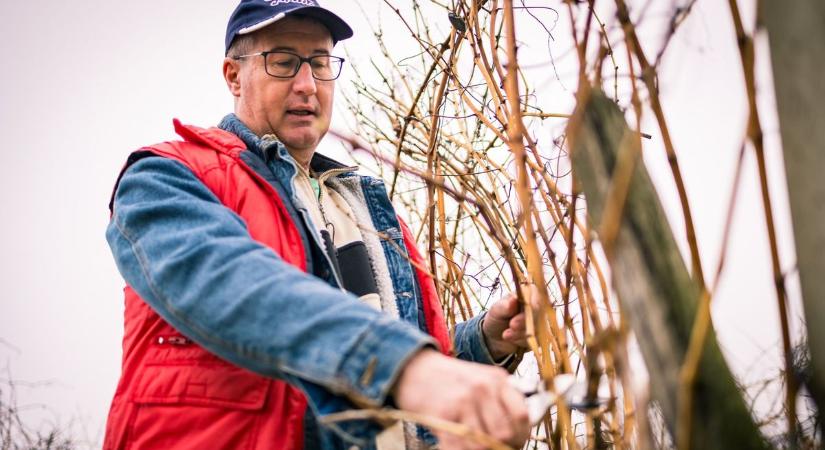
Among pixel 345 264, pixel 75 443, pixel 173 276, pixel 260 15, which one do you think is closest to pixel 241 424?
pixel 173 276

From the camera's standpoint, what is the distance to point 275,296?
0.74 metres

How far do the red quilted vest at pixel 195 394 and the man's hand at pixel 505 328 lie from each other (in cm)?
45

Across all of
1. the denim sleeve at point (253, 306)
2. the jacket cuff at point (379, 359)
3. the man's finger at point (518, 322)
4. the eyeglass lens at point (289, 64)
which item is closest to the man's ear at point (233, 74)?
the eyeglass lens at point (289, 64)

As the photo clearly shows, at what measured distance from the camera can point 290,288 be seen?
0.75 metres

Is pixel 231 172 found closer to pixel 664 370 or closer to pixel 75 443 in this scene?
pixel 664 370

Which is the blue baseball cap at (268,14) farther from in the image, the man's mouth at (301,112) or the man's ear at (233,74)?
the man's mouth at (301,112)

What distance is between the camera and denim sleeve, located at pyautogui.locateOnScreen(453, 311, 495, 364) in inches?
56.5

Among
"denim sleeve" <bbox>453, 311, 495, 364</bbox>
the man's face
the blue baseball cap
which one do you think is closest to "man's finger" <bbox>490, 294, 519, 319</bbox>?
"denim sleeve" <bbox>453, 311, 495, 364</bbox>

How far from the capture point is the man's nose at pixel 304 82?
1712 mm

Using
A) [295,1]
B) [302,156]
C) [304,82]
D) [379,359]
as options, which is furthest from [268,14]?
[379,359]

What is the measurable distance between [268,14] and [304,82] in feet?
0.71

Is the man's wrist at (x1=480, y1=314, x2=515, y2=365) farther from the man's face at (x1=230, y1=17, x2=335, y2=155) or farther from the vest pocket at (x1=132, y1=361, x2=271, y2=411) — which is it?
the man's face at (x1=230, y1=17, x2=335, y2=155)

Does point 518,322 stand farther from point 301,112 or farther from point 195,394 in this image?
point 301,112

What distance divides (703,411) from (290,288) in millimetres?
491
